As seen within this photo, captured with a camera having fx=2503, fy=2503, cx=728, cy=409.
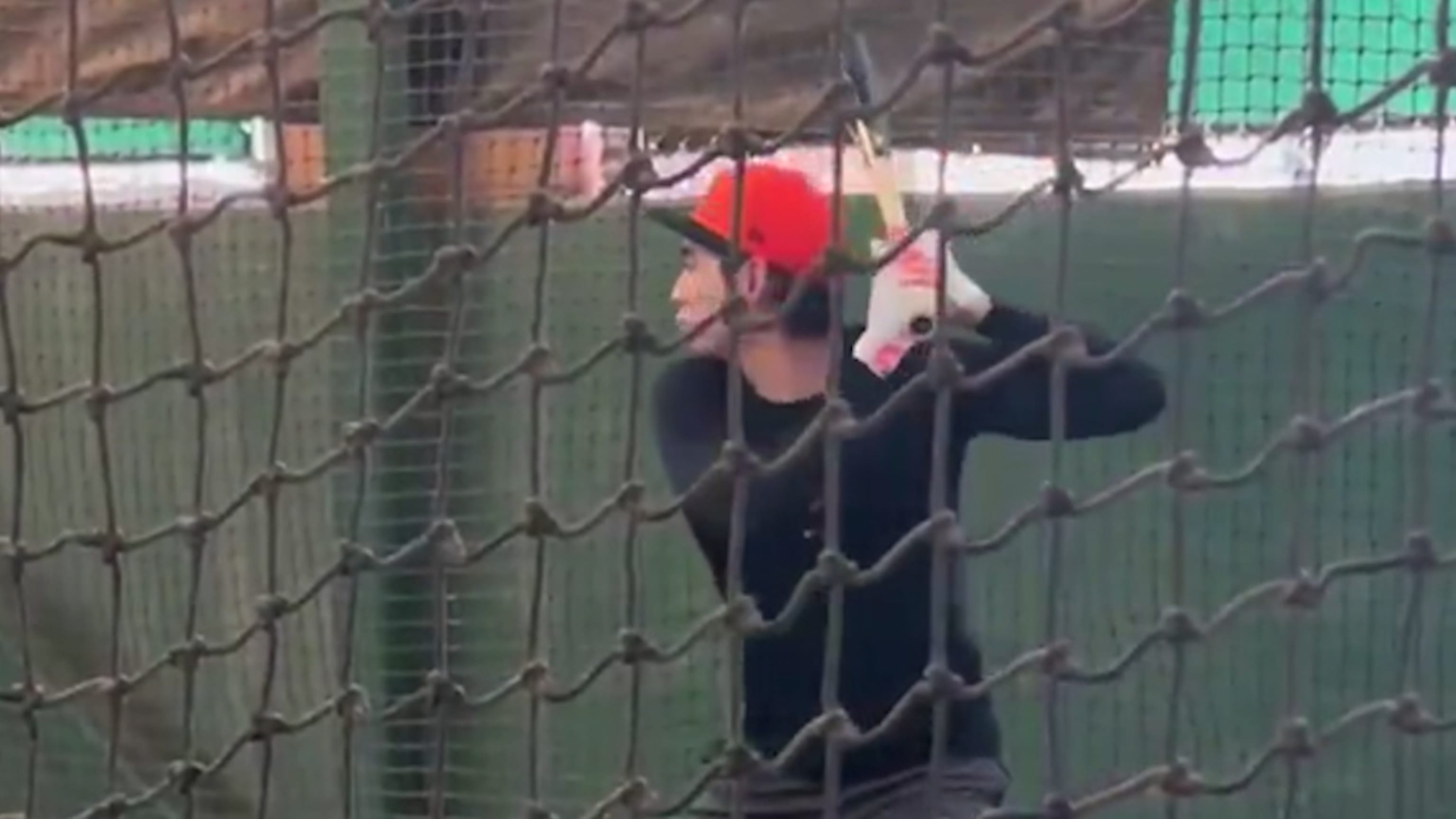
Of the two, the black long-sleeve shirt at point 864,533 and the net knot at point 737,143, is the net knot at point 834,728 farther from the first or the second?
the black long-sleeve shirt at point 864,533

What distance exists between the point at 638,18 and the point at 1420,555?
0.49 m

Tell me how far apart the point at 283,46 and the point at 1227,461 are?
950mm

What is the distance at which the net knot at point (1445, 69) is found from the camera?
1.20 meters

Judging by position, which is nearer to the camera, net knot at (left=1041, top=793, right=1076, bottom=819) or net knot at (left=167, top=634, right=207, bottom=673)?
net knot at (left=1041, top=793, right=1076, bottom=819)

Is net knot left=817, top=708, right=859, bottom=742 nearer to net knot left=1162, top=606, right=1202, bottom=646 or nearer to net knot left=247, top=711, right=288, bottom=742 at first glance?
net knot left=1162, top=606, right=1202, bottom=646

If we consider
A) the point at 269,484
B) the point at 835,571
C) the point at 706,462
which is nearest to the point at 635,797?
the point at 835,571

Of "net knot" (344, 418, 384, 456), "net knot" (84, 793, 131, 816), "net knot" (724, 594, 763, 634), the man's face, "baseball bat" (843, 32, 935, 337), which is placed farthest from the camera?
the man's face

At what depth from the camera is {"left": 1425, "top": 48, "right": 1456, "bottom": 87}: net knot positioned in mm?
1200

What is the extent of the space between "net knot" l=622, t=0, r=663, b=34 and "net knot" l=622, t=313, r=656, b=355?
0.50ft

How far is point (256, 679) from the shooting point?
87.4 inches

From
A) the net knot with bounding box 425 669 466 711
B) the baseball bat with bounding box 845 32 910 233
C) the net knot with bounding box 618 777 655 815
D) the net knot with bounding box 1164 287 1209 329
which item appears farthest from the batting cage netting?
the net knot with bounding box 1164 287 1209 329

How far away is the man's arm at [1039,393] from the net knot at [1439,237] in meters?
0.57

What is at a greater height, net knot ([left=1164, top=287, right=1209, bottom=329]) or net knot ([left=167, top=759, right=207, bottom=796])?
net knot ([left=1164, top=287, right=1209, bottom=329])

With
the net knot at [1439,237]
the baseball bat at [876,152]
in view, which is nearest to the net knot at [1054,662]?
the net knot at [1439,237]
